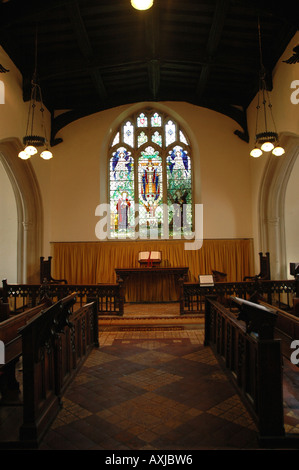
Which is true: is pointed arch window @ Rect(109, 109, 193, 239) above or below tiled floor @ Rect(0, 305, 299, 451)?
above

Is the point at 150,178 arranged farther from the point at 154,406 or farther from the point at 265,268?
the point at 154,406

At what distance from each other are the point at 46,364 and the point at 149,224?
23.7 ft

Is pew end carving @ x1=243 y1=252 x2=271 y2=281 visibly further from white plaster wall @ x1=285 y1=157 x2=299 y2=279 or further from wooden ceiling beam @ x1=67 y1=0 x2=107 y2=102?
wooden ceiling beam @ x1=67 y1=0 x2=107 y2=102

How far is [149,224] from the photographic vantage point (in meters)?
9.83

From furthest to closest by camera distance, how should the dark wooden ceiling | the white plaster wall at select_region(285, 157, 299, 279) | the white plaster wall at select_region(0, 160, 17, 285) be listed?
the white plaster wall at select_region(0, 160, 17, 285) → the white plaster wall at select_region(285, 157, 299, 279) → the dark wooden ceiling

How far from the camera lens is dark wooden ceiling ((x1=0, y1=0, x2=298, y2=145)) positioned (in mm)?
6012

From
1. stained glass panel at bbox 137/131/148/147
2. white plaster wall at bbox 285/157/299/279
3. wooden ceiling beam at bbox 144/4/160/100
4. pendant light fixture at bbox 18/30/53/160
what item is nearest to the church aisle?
pendant light fixture at bbox 18/30/53/160

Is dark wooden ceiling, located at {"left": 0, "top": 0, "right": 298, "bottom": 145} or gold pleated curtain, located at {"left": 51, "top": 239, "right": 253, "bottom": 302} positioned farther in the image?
gold pleated curtain, located at {"left": 51, "top": 239, "right": 253, "bottom": 302}

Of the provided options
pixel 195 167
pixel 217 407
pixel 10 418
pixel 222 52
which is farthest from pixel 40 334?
pixel 195 167

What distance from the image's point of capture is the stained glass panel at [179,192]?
984 centimetres

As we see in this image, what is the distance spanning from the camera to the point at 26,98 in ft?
25.3

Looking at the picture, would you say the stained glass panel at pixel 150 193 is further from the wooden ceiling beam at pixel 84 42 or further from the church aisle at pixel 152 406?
the church aisle at pixel 152 406

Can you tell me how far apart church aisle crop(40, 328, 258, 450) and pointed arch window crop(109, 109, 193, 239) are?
564cm

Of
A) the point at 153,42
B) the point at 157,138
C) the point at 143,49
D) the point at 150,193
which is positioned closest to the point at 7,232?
the point at 150,193
